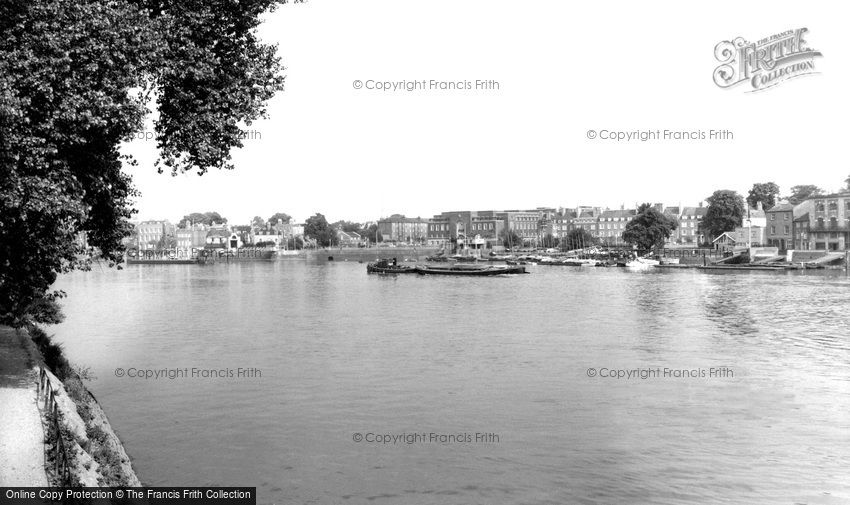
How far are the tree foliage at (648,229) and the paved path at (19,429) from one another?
115777mm

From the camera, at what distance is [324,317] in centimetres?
4184

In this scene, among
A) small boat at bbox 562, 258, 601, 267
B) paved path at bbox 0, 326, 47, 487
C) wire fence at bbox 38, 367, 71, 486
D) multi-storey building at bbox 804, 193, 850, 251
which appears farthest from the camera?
small boat at bbox 562, 258, 601, 267

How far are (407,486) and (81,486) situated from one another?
626 cm

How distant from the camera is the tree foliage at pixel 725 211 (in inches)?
4879

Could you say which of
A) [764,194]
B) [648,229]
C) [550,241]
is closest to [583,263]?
[648,229]

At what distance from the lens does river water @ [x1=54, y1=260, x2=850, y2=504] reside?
13602mm

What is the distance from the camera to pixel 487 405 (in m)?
19.1

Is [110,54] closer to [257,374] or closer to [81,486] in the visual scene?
[81,486]

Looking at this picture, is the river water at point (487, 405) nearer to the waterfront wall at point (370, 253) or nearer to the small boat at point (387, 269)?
the small boat at point (387, 269)

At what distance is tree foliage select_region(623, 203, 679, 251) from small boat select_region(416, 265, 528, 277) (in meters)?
35.7

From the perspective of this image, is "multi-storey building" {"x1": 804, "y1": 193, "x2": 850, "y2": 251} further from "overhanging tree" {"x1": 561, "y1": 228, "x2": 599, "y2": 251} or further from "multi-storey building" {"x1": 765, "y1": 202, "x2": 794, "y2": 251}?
"overhanging tree" {"x1": 561, "y1": 228, "x2": 599, "y2": 251}

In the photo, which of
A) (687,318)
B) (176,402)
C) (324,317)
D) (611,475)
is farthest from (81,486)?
(687,318)

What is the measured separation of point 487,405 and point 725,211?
388 feet

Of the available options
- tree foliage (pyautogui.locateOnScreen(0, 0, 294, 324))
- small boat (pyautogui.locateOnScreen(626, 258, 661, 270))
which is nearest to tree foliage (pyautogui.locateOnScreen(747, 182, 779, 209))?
small boat (pyautogui.locateOnScreen(626, 258, 661, 270))
